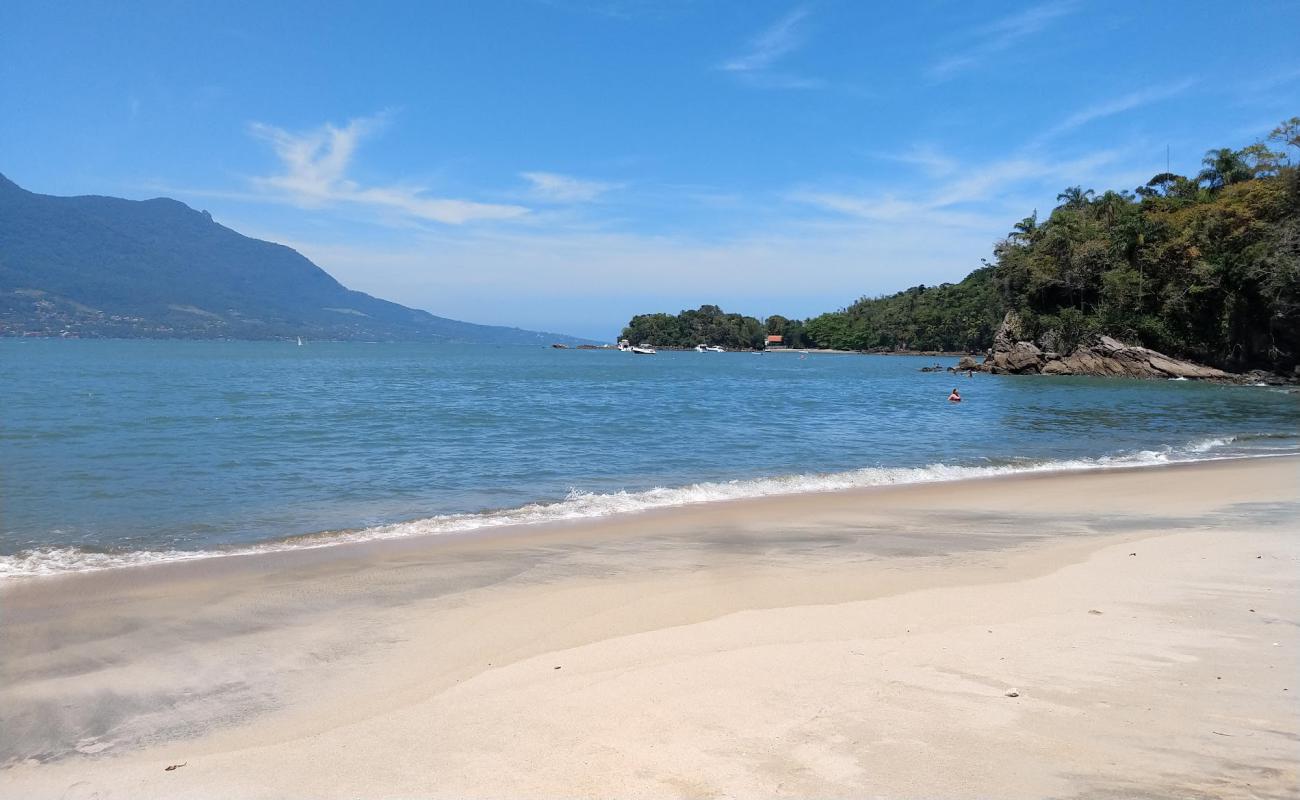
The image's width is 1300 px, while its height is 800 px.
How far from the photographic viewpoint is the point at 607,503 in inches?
512

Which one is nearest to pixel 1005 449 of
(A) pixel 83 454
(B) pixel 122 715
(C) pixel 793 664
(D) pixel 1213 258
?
(C) pixel 793 664

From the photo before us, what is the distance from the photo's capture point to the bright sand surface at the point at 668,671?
4.09m

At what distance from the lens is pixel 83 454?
16625 millimetres

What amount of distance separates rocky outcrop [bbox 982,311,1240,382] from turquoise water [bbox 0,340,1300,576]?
1055 inches

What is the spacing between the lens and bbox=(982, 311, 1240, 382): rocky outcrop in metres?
61.9

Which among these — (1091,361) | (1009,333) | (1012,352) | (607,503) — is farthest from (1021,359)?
(607,503)

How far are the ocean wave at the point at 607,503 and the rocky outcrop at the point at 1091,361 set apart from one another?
1911 inches

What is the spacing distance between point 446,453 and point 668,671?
14.0 meters

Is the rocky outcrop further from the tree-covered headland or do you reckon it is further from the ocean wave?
the ocean wave

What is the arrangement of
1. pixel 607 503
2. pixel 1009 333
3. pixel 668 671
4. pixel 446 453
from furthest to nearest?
1. pixel 1009 333
2. pixel 446 453
3. pixel 607 503
4. pixel 668 671

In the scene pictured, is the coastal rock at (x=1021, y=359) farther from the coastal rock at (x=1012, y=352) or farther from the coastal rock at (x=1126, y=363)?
the coastal rock at (x=1126, y=363)

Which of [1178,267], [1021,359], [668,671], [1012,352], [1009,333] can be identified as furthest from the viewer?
[1009,333]

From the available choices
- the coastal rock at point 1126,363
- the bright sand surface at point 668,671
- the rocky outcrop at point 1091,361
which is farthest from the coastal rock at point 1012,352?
the bright sand surface at point 668,671

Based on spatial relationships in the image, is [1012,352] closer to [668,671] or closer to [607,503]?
[607,503]
